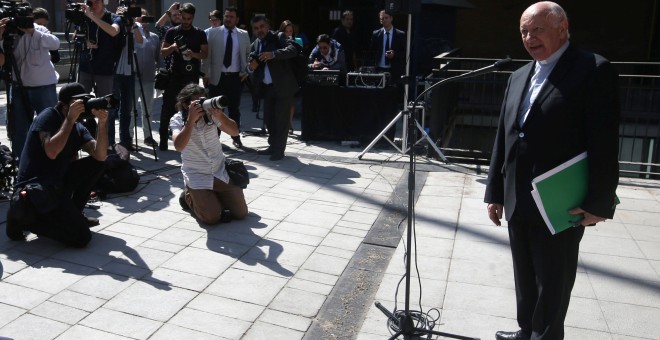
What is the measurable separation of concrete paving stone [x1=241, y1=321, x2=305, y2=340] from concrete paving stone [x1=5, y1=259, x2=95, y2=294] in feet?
4.47

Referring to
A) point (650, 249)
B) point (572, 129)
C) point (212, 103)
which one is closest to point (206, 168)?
point (212, 103)

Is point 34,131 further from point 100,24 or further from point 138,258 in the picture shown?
point 100,24

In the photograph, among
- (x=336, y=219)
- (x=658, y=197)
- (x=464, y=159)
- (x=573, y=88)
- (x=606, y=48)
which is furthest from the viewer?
(x=606, y=48)

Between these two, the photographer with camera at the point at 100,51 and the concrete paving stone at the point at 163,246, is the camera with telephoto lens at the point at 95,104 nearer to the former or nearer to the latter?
the concrete paving stone at the point at 163,246

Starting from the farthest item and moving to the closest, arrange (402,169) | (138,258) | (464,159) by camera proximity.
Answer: (464,159) < (402,169) < (138,258)

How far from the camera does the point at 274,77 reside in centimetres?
801

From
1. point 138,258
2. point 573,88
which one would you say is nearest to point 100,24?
point 138,258

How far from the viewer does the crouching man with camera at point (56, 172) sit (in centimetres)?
A: 461

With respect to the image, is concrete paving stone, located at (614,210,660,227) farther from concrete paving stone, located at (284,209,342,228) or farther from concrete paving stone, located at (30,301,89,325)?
concrete paving stone, located at (30,301,89,325)

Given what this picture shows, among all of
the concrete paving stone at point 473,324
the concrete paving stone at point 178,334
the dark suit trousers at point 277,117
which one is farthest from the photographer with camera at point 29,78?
the concrete paving stone at point 473,324

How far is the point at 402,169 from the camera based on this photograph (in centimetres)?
773

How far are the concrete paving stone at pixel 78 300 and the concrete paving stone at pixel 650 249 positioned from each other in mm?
4088

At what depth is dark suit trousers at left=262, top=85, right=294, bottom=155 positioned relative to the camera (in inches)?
314

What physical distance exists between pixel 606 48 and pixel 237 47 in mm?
9424
